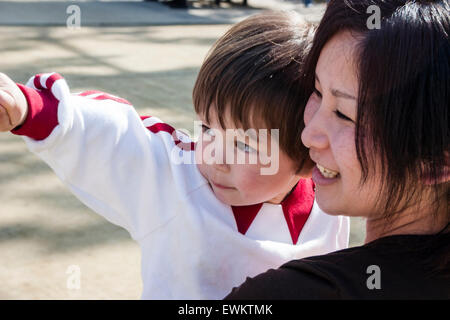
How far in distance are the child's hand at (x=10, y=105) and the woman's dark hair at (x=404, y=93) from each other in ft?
1.54

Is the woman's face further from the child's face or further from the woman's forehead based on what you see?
the child's face

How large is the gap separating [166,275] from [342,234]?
351 millimetres

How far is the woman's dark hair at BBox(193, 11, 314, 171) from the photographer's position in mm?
1099

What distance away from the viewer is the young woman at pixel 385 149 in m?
0.83

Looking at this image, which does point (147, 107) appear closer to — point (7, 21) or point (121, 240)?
point (121, 240)

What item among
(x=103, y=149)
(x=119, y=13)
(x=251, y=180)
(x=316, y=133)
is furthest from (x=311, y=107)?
(x=119, y=13)

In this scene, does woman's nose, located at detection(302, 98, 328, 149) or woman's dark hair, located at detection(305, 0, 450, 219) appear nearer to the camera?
woman's dark hair, located at detection(305, 0, 450, 219)

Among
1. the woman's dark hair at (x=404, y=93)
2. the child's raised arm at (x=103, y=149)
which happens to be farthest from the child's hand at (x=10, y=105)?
the woman's dark hair at (x=404, y=93)

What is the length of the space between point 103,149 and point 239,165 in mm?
222

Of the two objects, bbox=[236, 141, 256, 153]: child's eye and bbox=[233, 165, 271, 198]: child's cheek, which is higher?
bbox=[236, 141, 256, 153]: child's eye

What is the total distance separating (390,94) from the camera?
32.8 inches

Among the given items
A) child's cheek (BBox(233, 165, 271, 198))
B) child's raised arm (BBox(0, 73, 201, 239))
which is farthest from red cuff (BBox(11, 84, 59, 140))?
child's cheek (BBox(233, 165, 271, 198))

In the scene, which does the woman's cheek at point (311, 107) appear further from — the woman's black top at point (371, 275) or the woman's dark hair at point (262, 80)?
the woman's black top at point (371, 275)
